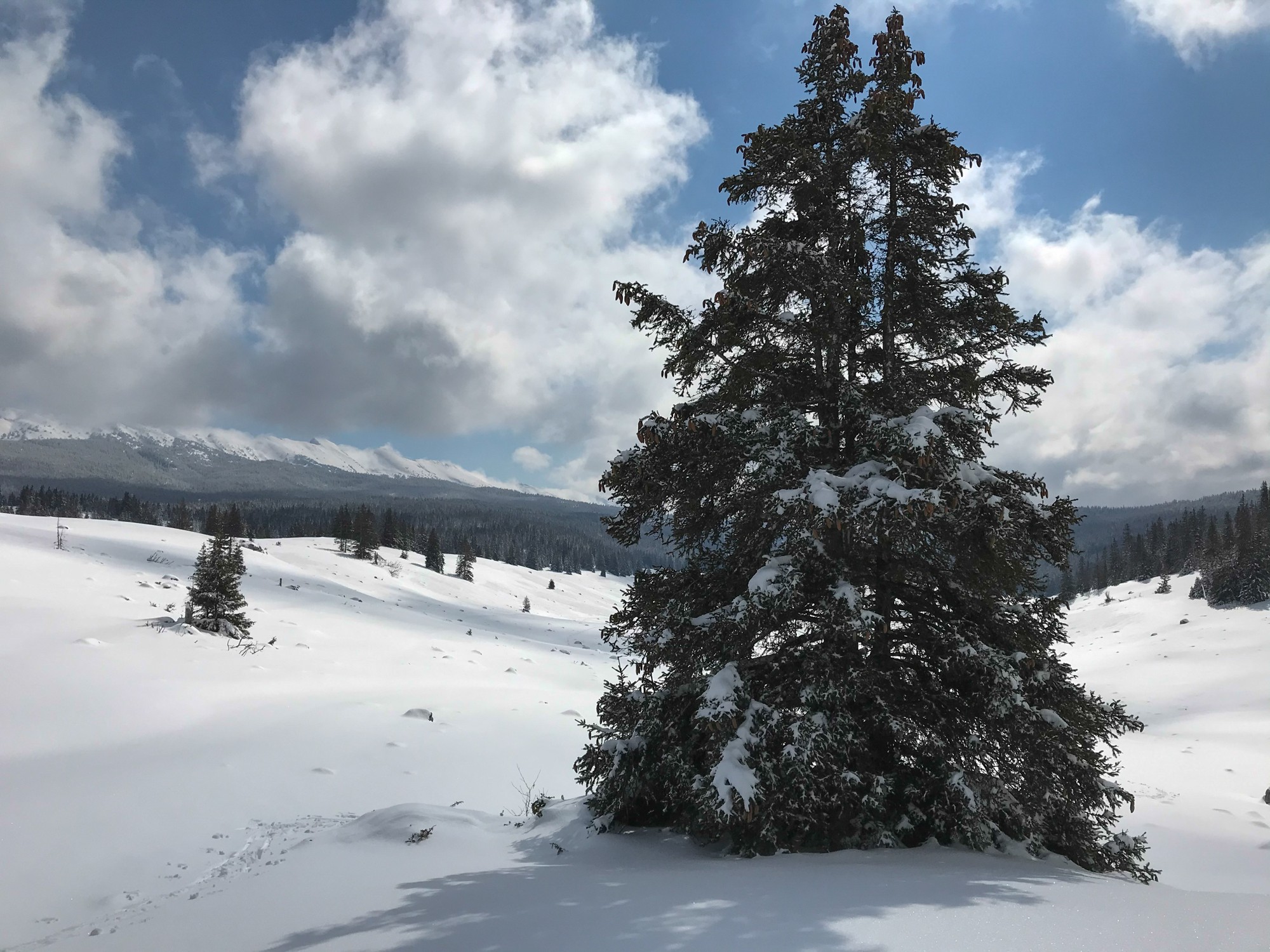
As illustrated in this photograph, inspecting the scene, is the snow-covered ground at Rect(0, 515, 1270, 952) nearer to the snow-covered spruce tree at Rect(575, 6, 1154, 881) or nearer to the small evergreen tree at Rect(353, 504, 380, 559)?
the snow-covered spruce tree at Rect(575, 6, 1154, 881)

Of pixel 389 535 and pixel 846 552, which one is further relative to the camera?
pixel 389 535

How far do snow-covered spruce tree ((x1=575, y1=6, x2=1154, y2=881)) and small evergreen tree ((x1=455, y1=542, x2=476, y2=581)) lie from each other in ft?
244

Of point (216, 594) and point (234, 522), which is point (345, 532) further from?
point (216, 594)

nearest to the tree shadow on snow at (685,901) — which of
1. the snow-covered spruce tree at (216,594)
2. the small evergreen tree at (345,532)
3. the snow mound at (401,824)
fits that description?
the snow mound at (401,824)

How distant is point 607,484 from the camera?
25.7 feet

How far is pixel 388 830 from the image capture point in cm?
761

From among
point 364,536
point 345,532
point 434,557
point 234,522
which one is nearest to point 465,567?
point 434,557

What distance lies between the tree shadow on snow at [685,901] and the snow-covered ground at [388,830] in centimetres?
3

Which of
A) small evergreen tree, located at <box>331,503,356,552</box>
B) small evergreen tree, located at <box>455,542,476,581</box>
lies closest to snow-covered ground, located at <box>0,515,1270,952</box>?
small evergreen tree, located at <box>331,503,356,552</box>

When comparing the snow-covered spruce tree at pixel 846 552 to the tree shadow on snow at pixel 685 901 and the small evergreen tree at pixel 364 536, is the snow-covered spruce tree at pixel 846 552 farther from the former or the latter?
the small evergreen tree at pixel 364 536

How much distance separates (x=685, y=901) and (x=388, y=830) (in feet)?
15.2

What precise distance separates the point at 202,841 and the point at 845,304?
37.7ft

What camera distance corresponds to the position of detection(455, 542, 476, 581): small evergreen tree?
80688mm

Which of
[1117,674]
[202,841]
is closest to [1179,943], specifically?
[202,841]
